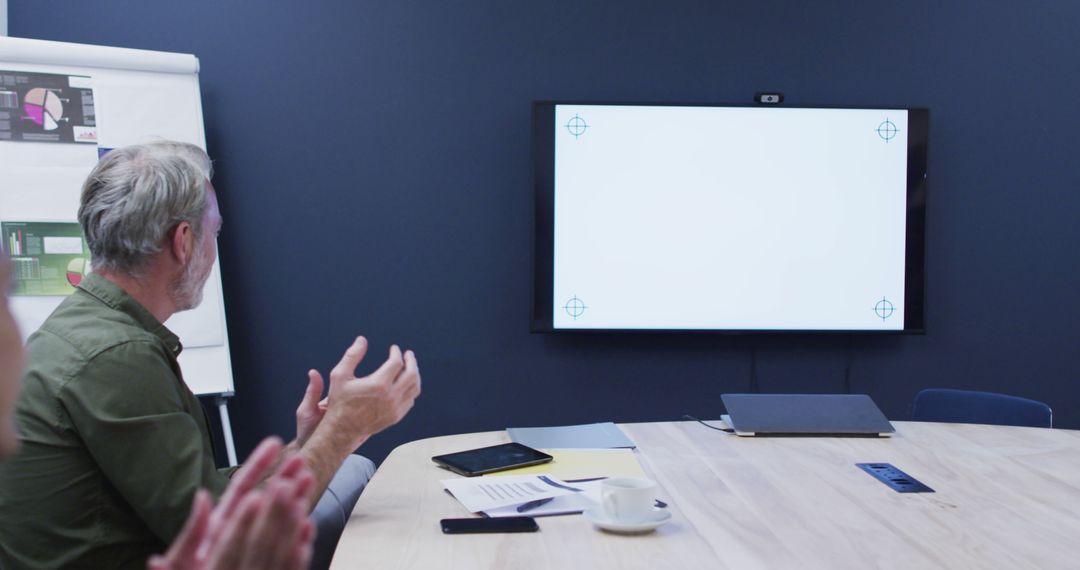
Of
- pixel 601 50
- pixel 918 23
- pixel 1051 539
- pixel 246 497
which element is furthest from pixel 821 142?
pixel 246 497

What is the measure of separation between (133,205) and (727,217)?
2380 millimetres

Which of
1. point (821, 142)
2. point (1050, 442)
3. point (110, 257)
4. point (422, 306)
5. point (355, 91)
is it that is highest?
point (355, 91)

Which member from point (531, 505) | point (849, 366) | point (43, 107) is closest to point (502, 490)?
point (531, 505)

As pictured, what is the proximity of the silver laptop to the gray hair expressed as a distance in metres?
1.32

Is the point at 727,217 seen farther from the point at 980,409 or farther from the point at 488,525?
the point at 488,525

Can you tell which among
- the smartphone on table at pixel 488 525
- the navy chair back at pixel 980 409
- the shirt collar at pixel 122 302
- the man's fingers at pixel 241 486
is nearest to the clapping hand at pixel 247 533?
the man's fingers at pixel 241 486

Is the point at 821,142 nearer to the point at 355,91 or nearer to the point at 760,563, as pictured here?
the point at 355,91

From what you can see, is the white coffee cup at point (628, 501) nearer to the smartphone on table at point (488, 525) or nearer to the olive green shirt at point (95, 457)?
the smartphone on table at point (488, 525)

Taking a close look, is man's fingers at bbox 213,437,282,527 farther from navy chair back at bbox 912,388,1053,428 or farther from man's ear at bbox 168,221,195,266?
navy chair back at bbox 912,388,1053,428

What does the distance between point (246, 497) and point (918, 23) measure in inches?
143

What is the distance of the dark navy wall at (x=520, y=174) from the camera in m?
3.40

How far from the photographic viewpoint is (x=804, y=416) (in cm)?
210

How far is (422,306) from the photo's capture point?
11.4 ft

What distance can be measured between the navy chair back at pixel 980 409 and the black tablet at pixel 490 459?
1515 millimetres
